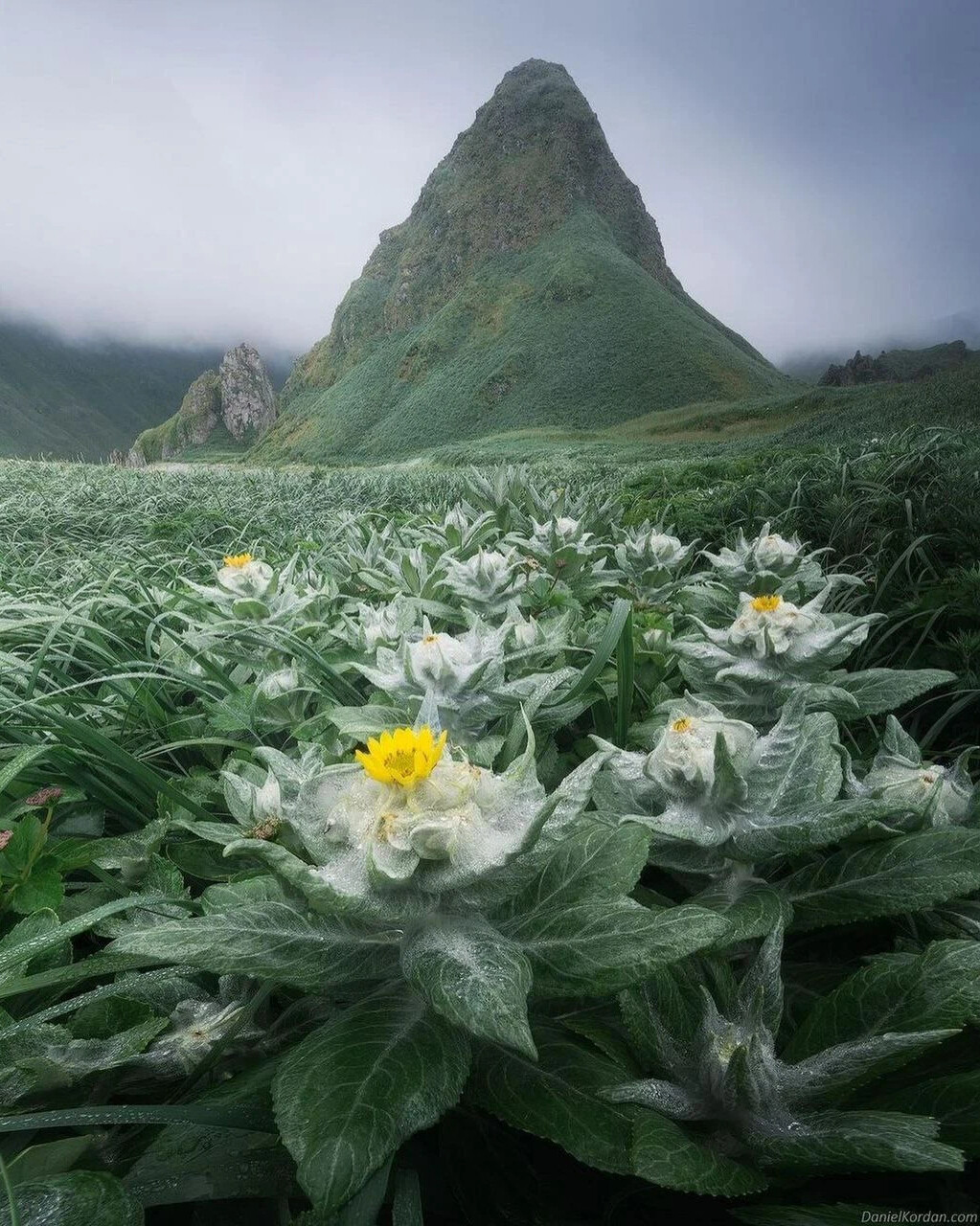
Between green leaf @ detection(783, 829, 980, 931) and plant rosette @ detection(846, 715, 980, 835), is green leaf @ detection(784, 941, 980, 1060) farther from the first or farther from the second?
plant rosette @ detection(846, 715, 980, 835)

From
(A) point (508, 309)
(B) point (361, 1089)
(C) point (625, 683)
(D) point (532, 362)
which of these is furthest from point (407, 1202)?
(A) point (508, 309)

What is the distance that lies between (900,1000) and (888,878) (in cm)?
20

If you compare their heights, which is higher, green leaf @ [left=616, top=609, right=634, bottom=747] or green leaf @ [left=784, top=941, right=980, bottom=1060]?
green leaf @ [left=616, top=609, right=634, bottom=747]

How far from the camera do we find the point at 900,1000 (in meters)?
0.72

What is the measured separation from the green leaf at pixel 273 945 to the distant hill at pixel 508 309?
32023 millimetres

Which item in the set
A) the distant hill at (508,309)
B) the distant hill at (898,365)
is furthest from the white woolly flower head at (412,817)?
the distant hill at (508,309)

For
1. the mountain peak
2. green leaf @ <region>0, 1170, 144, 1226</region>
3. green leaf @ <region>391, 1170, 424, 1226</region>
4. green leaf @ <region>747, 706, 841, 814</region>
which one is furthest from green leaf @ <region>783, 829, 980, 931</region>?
the mountain peak

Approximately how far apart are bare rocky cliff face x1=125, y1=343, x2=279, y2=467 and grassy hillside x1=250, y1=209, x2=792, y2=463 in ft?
80.5

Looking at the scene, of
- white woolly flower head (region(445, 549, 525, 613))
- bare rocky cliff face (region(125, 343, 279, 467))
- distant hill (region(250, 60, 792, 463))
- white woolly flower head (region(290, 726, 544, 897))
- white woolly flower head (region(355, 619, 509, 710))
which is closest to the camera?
white woolly flower head (region(290, 726, 544, 897))

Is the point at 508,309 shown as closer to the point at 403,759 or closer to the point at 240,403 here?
the point at 240,403

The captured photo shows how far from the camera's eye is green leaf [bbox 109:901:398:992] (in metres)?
0.66

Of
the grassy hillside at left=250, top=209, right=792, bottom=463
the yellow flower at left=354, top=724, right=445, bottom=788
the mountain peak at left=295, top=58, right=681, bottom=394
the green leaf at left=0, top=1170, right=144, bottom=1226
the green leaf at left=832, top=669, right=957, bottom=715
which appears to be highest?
the mountain peak at left=295, top=58, right=681, bottom=394

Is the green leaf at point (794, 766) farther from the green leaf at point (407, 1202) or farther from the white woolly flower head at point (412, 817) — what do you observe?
the green leaf at point (407, 1202)

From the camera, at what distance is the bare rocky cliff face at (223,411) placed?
81688mm
